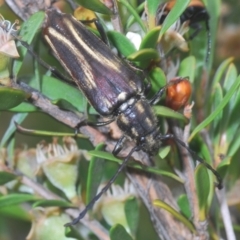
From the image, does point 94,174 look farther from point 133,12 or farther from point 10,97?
point 133,12

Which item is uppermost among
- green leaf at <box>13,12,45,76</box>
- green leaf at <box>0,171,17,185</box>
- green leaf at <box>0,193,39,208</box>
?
green leaf at <box>13,12,45,76</box>

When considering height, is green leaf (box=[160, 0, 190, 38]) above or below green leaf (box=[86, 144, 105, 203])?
above

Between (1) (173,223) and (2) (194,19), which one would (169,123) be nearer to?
(1) (173,223)

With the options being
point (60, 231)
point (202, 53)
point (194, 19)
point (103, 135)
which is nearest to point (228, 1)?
point (194, 19)

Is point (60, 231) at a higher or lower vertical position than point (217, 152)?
lower

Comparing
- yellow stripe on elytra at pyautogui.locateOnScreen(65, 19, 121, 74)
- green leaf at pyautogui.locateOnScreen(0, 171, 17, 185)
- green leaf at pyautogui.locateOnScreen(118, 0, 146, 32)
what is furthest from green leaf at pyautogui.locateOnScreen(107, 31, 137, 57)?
green leaf at pyautogui.locateOnScreen(0, 171, 17, 185)

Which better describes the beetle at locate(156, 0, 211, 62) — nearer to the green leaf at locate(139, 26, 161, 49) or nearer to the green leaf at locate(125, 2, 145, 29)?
the green leaf at locate(125, 2, 145, 29)

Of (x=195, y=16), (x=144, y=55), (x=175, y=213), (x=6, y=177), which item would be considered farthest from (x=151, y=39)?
(x=195, y=16)
